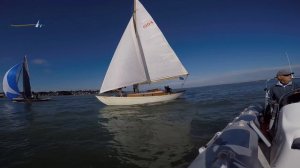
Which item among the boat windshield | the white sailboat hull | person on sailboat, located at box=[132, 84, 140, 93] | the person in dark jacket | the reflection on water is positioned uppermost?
person on sailboat, located at box=[132, 84, 140, 93]

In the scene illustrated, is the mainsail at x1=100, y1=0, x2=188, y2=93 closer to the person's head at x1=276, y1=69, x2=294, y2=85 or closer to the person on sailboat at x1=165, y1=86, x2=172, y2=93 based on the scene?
the person on sailboat at x1=165, y1=86, x2=172, y2=93

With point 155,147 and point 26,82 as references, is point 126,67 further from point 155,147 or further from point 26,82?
point 26,82

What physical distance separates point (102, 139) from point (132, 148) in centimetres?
272

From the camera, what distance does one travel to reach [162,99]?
33.6 metres

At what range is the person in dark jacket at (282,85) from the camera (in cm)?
632

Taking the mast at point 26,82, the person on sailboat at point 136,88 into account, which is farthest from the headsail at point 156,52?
the mast at point 26,82

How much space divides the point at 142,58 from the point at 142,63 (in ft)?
3.90

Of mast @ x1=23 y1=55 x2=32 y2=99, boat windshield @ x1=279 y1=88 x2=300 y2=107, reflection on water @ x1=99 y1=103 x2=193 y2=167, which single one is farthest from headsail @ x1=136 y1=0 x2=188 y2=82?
mast @ x1=23 y1=55 x2=32 y2=99

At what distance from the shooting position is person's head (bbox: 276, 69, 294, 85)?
20.6ft

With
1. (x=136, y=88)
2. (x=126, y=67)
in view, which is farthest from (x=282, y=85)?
(x=136, y=88)

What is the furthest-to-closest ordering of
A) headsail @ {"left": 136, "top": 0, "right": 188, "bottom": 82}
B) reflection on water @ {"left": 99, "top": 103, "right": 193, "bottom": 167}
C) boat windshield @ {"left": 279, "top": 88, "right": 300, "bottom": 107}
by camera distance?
headsail @ {"left": 136, "top": 0, "right": 188, "bottom": 82} → reflection on water @ {"left": 99, "top": 103, "right": 193, "bottom": 167} → boat windshield @ {"left": 279, "top": 88, "right": 300, "bottom": 107}

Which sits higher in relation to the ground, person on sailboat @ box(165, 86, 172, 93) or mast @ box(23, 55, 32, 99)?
mast @ box(23, 55, 32, 99)

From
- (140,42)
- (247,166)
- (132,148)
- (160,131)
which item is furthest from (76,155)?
(140,42)

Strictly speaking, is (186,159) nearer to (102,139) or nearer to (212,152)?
(212,152)
